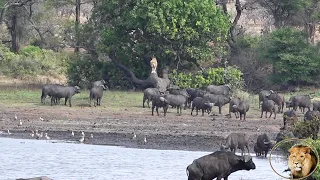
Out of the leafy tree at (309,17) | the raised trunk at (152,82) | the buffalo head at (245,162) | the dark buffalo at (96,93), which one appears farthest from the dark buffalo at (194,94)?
the buffalo head at (245,162)

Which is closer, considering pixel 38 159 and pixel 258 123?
pixel 38 159

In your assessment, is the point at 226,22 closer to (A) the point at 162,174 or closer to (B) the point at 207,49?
(B) the point at 207,49

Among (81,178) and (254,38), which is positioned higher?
(254,38)

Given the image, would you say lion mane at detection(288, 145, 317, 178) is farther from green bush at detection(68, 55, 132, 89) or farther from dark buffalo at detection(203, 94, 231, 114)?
green bush at detection(68, 55, 132, 89)

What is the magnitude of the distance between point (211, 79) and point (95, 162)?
737 inches

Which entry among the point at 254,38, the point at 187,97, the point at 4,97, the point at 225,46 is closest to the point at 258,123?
the point at 187,97

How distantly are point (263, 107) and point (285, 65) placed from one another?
11450 millimetres

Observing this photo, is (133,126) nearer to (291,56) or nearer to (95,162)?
(95,162)

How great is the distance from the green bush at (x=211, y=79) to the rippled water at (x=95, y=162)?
→ 1581 cm

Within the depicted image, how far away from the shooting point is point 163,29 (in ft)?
139

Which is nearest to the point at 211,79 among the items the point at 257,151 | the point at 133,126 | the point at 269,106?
the point at 269,106

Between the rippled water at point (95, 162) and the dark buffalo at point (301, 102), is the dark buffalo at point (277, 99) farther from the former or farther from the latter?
the rippled water at point (95, 162)

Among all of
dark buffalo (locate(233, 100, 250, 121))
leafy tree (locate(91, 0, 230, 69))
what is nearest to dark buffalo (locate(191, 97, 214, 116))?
dark buffalo (locate(233, 100, 250, 121))

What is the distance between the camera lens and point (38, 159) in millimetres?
25250
